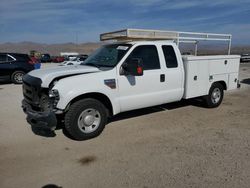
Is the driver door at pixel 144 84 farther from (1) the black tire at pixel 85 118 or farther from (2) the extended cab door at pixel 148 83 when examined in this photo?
(1) the black tire at pixel 85 118

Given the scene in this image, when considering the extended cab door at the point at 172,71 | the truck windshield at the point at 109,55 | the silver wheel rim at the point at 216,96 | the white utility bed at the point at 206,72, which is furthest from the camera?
the silver wheel rim at the point at 216,96

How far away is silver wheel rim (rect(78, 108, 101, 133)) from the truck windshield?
1131mm

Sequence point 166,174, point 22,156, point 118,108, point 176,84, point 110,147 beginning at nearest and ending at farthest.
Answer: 1. point 166,174
2. point 22,156
3. point 110,147
4. point 118,108
5. point 176,84

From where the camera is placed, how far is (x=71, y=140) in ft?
15.8

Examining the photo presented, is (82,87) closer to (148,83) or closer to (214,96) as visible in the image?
(148,83)

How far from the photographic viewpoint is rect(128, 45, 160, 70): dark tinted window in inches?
214

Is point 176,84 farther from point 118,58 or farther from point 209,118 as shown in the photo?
point 118,58

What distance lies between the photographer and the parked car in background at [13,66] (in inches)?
471

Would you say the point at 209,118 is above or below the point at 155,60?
below

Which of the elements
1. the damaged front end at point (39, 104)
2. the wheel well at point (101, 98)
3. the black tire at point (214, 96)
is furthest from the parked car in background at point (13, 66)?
the black tire at point (214, 96)

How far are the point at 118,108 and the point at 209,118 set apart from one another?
102 inches

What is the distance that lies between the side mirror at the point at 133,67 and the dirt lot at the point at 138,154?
4.25 ft

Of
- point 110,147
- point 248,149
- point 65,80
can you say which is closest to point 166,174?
point 110,147

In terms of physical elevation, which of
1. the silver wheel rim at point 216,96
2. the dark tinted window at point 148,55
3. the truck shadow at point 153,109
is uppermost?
the dark tinted window at point 148,55
